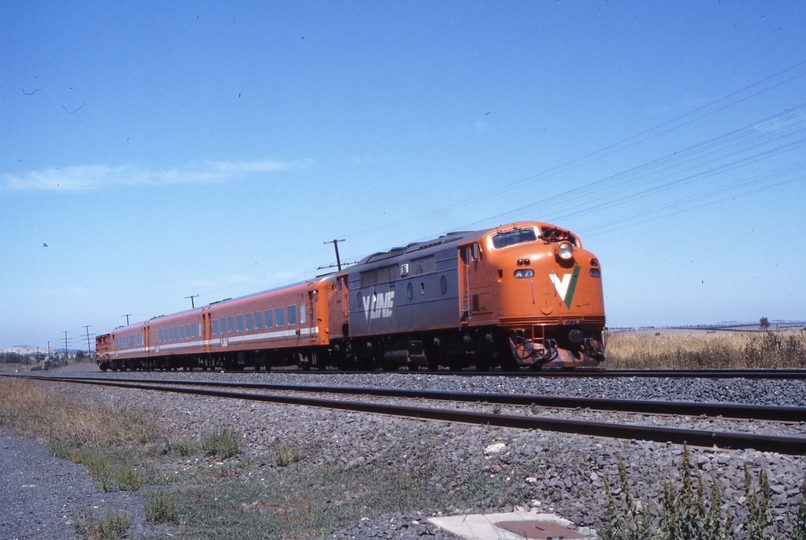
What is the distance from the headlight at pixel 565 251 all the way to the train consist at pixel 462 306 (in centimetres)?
2

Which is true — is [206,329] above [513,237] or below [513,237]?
below

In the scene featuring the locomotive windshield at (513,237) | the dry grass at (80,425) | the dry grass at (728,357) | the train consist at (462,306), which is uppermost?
the locomotive windshield at (513,237)

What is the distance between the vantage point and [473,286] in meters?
17.9

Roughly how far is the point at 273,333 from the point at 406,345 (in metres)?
11.6

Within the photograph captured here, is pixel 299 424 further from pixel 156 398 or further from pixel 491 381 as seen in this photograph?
pixel 156 398

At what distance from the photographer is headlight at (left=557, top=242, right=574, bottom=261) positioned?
57.5 ft

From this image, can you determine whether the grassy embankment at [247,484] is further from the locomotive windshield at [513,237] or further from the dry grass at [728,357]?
the dry grass at [728,357]

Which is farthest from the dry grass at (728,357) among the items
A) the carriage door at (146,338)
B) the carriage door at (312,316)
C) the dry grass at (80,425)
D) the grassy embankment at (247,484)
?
the carriage door at (146,338)

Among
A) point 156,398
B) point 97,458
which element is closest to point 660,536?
point 97,458

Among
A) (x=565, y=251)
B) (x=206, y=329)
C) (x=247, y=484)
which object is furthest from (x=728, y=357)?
(x=206, y=329)

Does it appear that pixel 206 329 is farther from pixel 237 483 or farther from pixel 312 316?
pixel 237 483

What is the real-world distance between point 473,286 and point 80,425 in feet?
28.9

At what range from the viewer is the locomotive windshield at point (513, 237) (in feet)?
57.7

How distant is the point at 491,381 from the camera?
15094mm
